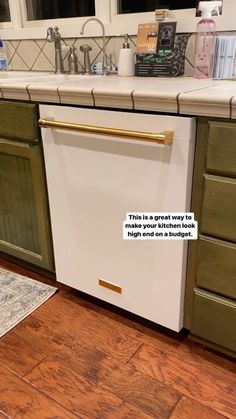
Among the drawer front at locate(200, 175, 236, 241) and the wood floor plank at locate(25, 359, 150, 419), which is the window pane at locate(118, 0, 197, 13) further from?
the wood floor plank at locate(25, 359, 150, 419)

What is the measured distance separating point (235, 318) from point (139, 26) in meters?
1.26

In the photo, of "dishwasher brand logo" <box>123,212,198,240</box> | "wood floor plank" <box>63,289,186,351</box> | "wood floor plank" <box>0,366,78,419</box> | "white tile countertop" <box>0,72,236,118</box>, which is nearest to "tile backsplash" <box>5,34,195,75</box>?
"white tile countertop" <box>0,72,236,118</box>

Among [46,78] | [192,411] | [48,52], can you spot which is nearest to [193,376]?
[192,411]

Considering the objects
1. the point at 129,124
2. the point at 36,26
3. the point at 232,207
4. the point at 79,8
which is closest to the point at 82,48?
the point at 79,8

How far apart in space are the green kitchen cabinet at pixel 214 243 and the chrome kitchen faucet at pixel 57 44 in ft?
3.87

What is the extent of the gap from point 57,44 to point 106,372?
157 cm

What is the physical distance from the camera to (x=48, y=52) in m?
2.06

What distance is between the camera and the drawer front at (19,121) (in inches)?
52.9

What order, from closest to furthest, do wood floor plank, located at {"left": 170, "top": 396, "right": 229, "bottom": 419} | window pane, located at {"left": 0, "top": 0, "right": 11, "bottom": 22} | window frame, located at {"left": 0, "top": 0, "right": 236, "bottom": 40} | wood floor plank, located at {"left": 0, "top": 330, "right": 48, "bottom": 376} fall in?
wood floor plank, located at {"left": 170, "top": 396, "right": 229, "bottom": 419}
wood floor plank, located at {"left": 0, "top": 330, "right": 48, "bottom": 376}
window frame, located at {"left": 0, "top": 0, "right": 236, "bottom": 40}
window pane, located at {"left": 0, "top": 0, "right": 11, "bottom": 22}

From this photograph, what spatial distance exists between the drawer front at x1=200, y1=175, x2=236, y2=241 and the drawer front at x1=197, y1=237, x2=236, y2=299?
0.12 ft

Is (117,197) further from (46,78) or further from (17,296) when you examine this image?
(46,78)

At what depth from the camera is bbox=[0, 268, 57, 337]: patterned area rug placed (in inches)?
58.1

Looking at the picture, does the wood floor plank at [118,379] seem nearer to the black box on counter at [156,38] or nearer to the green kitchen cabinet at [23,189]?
the green kitchen cabinet at [23,189]

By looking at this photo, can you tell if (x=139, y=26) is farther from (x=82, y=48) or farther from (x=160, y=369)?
(x=160, y=369)
